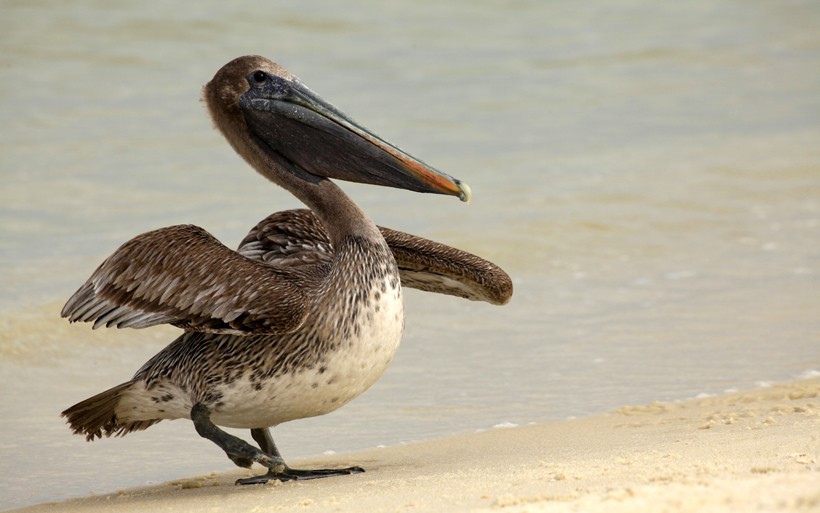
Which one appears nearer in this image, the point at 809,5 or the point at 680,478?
the point at 680,478

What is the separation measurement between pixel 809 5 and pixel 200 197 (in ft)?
51.3

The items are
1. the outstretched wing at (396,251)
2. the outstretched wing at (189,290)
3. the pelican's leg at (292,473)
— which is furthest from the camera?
the outstretched wing at (396,251)

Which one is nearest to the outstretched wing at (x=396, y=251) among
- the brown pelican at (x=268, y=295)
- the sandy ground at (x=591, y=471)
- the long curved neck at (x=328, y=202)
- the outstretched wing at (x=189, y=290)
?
the brown pelican at (x=268, y=295)

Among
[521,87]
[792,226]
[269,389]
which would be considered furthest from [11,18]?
[269,389]

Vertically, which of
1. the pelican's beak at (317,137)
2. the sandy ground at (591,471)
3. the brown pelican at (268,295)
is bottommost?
the sandy ground at (591,471)

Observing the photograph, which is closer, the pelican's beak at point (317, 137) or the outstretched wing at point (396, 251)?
the pelican's beak at point (317, 137)

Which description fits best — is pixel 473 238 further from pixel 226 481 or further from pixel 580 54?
pixel 580 54

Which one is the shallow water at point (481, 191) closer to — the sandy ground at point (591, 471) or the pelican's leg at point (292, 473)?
the sandy ground at point (591, 471)

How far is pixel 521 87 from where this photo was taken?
1557 cm

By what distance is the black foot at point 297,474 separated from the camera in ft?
14.6

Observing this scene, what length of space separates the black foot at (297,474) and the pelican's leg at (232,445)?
0.04m

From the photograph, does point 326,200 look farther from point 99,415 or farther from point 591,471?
point 591,471

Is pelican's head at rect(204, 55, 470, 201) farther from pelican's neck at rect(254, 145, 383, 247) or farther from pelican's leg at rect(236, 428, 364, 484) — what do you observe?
pelican's leg at rect(236, 428, 364, 484)

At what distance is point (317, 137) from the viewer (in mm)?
4695
